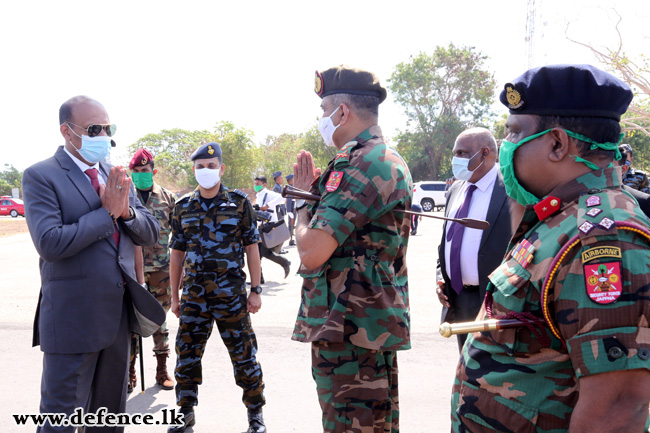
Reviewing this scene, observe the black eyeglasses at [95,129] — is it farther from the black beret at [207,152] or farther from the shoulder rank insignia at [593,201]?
the shoulder rank insignia at [593,201]

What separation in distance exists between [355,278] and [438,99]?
1698 inches

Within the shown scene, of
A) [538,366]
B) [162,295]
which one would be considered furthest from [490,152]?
[162,295]

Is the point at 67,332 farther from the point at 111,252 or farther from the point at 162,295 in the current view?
the point at 162,295

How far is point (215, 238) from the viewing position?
12.7ft

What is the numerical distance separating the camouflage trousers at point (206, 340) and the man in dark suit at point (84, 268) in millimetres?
658

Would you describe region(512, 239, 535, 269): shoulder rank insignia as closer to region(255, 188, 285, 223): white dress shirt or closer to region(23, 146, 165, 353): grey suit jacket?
region(23, 146, 165, 353): grey suit jacket

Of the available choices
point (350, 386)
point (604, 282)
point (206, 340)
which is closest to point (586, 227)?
point (604, 282)

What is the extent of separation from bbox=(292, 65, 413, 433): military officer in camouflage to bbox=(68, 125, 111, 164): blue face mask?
1.31m

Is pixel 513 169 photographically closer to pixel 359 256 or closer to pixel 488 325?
pixel 488 325

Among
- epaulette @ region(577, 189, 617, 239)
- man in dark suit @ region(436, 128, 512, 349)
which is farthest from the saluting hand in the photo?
epaulette @ region(577, 189, 617, 239)

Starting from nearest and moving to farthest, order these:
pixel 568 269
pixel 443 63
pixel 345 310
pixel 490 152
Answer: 1. pixel 568 269
2. pixel 345 310
3. pixel 490 152
4. pixel 443 63

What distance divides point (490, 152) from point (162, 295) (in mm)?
3448

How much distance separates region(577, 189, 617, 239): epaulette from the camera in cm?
119

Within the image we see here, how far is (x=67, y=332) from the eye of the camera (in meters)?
2.74
